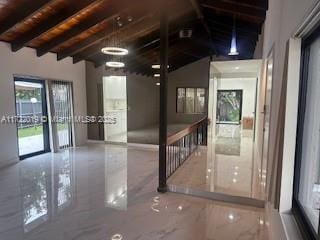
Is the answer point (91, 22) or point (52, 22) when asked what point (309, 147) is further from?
point (52, 22)

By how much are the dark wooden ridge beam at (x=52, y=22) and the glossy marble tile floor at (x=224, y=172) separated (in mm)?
3360

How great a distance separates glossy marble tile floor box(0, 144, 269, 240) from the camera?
253 cm

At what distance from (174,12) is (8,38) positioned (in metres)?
3.44

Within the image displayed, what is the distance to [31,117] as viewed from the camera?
18.8ft

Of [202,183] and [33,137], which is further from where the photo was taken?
[33,137]

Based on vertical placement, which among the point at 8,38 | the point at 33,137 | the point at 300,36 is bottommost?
the point at 33,137

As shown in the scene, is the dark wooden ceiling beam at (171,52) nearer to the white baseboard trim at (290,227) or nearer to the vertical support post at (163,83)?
the vertical support post at (163,83)

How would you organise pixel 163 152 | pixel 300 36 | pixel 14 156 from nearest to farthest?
pixel 300 36 < pixel 163 152 < pixel 14 156

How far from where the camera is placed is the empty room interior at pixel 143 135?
1814 mm

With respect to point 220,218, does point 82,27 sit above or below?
above

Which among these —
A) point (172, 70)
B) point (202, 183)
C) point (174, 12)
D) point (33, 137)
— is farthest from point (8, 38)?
point (172, 70)

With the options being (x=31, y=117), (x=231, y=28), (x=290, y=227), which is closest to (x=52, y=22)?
(x=31, y=117)

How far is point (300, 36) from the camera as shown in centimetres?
169

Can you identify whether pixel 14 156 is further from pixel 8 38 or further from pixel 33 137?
pixel 8 38
